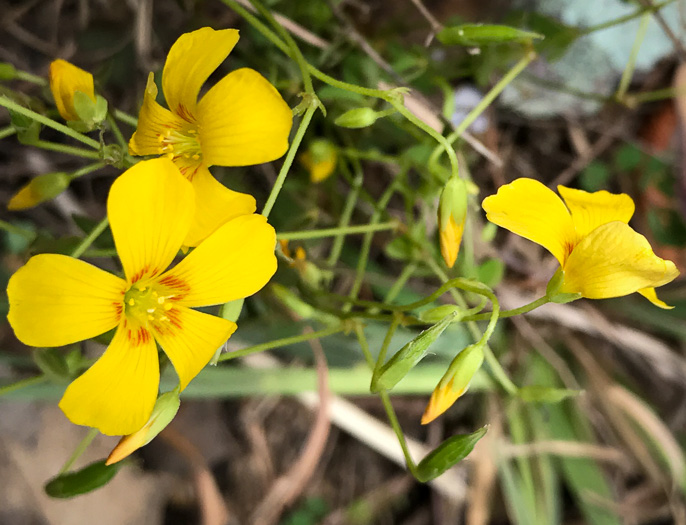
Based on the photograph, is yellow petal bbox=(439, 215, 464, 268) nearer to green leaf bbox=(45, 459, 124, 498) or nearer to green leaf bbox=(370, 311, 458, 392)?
green leaf bbox=(370, 311, 458, 392)

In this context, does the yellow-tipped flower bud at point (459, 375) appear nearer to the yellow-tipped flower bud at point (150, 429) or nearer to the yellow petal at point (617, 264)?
the yellow petal at point (617, 264)

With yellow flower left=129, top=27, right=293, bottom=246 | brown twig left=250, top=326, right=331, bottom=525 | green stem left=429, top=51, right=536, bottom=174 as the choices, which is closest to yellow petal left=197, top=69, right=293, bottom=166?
yellow flower left=129, top=27, right=293, bottom=246

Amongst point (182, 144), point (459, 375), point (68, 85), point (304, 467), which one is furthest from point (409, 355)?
point (304, 467)

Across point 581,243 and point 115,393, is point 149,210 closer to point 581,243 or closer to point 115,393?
point 115,393

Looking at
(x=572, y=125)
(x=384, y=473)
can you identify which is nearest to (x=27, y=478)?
(x=384, y=473)

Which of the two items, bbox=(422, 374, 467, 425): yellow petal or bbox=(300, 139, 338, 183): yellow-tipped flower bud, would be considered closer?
bbox=(422, 374, 467, 425): yellow petal

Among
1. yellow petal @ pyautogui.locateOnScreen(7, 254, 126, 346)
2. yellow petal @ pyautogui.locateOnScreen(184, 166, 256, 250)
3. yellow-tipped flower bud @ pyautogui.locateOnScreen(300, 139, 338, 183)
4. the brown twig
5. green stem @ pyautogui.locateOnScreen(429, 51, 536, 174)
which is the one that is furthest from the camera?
the brown twig

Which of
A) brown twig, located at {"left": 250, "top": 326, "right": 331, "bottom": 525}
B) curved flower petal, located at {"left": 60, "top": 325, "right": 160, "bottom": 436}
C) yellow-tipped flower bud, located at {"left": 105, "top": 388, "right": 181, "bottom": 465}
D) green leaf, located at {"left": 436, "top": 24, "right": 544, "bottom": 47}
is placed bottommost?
brown twig, located at {"left": 250, "top": 326, "right": 331, "bottom": 525}
